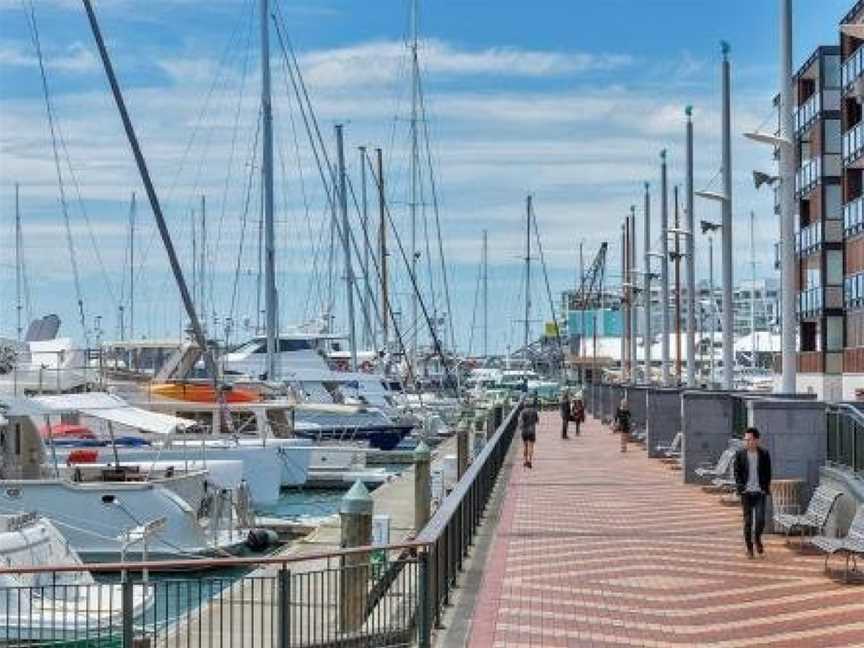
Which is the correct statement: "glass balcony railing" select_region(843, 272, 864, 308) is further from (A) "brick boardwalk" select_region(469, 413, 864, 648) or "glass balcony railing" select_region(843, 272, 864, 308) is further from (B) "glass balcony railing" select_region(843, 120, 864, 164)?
(A) "brick boardwalk" select_region(469, 413, 864, 648)

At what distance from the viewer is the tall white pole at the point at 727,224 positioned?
33500mm

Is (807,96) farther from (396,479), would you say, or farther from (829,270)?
(396,479)

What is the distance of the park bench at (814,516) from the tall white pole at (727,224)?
12.9m

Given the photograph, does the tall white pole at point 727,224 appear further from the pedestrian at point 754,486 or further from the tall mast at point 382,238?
the tall mast at point 382,238

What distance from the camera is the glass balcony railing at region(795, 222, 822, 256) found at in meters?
74.6

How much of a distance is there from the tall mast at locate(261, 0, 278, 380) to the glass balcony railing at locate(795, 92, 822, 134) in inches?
1300

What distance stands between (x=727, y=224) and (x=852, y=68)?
35259 mm

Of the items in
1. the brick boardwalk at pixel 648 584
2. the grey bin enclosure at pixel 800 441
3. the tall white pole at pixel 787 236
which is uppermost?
the tall white pole at pixel 787 236

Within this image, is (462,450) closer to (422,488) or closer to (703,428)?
(703,428)

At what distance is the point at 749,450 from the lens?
1945cm

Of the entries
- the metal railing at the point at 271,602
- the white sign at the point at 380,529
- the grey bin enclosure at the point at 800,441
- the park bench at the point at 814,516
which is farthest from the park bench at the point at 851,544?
the white sign at the point at 380,529

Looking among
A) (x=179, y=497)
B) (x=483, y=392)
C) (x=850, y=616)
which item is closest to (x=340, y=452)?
(x=179, y=497)

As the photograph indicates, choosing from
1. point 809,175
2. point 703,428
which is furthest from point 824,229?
point 703,428

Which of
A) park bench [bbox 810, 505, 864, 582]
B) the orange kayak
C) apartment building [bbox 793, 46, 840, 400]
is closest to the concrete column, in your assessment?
the orange kayak
